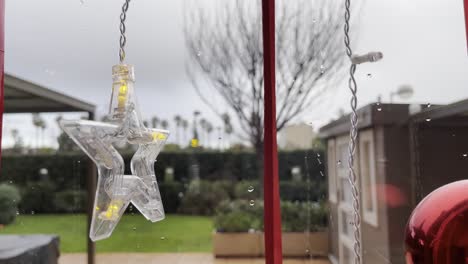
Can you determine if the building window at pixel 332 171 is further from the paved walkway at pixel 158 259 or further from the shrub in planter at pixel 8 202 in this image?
the shrub in planter at pixel 8 202

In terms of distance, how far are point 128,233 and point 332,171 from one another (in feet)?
3.38

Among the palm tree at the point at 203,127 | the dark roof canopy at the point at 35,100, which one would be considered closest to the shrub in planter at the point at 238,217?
the palm tree at the point at 203,127

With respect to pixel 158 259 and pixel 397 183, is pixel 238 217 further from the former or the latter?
pixel 397 183

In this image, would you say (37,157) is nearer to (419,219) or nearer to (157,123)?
(157,123)

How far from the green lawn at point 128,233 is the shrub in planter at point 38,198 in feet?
0.20

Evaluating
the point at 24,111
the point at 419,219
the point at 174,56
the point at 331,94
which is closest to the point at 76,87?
the point at 24,111

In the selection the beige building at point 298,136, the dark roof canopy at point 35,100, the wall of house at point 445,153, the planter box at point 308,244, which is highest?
the dark roof canopy at point 35,100

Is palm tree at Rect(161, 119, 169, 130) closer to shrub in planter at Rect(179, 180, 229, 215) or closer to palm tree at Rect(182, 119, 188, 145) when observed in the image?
palm tree at Rect(182, 119, 188, 145)

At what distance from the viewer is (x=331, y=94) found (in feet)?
5.31

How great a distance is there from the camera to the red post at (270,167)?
0.67 metres

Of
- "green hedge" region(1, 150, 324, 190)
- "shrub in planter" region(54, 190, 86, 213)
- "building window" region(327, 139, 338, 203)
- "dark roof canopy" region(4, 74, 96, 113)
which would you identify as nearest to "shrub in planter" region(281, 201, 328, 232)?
"green hedge" region(1, 150, 324, 190)

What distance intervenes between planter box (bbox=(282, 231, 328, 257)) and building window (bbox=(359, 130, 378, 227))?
301 millimetres

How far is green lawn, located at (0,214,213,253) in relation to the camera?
66.1 inches

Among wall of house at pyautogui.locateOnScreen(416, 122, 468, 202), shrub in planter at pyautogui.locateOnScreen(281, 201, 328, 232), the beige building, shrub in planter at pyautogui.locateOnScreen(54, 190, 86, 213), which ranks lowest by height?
shrub in planter at pyautogui.locateOnScreen(281, 201, 328, 232)
